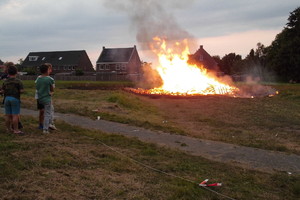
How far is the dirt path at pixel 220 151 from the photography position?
21.1 ft

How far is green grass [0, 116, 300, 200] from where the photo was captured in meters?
4.39

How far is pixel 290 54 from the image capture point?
50469 millimetres

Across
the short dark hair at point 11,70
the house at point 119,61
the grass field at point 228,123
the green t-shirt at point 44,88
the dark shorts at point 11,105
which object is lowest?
Answer: the grass field at point 228,123

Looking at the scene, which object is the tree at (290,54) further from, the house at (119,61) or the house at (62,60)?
the house at (62,60)

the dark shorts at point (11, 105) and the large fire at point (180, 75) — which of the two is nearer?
the dark shorts at point (11, 105)

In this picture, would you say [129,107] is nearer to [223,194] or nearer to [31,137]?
[31,137]

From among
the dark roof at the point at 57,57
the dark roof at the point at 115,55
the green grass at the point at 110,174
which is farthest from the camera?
the dark roof at the point at 57,57

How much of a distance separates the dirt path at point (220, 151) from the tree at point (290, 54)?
4675 centimetres

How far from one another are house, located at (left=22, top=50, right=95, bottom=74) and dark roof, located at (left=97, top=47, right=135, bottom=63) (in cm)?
861

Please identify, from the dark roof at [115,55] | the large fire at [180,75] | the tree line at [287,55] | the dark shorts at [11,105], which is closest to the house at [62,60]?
the dark roof at [115,55]

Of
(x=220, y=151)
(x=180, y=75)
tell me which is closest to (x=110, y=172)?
(x=220, y=151)

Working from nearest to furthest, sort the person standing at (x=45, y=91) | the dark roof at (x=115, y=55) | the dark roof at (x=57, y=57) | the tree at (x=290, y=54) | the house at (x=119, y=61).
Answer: the person standing at (x=45, y=91) < the tree at (x=290, y=54) < the house at (x=119, y=61) < the dark roof at (x=115, y=55) < the dark roof at (x=57, y=57)

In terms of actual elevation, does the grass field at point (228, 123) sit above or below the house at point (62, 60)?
below

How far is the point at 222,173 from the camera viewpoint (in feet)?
18.8
